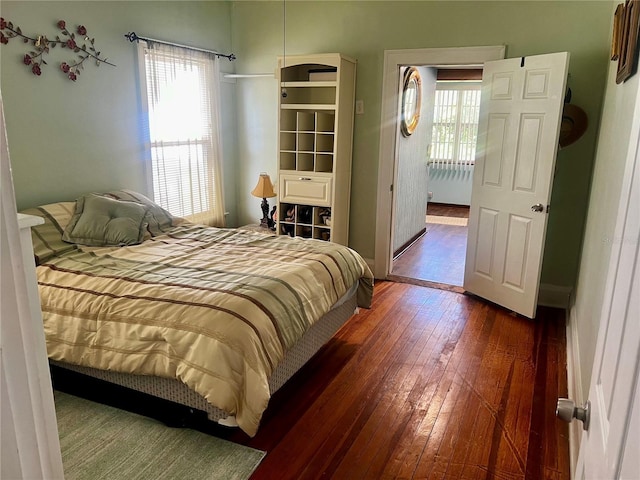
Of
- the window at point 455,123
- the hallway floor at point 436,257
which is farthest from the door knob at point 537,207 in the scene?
the window at point 455,123

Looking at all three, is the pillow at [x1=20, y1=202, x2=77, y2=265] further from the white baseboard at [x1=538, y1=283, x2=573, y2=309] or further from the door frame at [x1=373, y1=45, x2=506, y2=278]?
the white baseboard at [x1=538, y1=283, x2=573, y2=309]

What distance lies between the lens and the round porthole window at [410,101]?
5.13m

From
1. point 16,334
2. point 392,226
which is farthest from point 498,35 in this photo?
point 16,334

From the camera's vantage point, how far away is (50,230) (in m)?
3.07

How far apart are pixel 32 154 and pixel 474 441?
320 cm

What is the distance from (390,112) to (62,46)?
267 centimetres

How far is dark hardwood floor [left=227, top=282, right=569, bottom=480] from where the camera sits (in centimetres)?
217

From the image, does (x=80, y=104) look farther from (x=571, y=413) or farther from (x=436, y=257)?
(x=436, y=257)

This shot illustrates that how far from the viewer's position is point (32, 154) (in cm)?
318

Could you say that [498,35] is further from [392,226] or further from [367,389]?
[367,389]

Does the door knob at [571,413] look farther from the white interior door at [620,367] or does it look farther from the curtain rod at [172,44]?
the curtain rod at [172,44]

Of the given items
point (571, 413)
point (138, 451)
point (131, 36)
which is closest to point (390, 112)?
point (131, 36)

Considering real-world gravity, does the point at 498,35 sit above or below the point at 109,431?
above

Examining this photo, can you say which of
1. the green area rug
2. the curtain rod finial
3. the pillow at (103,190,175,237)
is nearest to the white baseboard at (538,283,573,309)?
the green area rug
